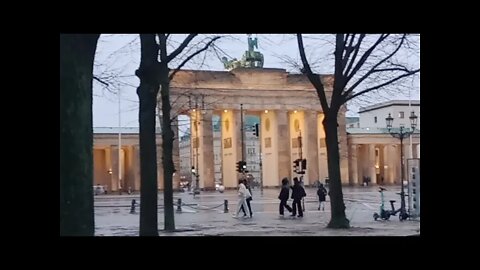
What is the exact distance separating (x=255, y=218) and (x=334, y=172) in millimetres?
1315

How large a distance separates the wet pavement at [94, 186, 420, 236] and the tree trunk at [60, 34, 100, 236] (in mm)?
246

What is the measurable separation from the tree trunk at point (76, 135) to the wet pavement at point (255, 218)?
0.25 m

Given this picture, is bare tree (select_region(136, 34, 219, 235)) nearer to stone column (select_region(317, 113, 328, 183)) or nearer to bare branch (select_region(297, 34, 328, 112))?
bare branch (select_region(297, 34, 328, 112))

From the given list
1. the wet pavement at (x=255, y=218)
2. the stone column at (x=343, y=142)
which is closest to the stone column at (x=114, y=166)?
the wet pavement at (x=255, y=218)

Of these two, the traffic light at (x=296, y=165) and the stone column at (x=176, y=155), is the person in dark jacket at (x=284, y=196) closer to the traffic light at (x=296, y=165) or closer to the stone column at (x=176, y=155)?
the traffic light at (x=296, y=165)

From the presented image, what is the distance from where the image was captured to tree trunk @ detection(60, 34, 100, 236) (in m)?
7.91

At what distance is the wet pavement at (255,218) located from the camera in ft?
27.2

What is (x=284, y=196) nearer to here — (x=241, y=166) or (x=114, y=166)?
(x=241, y=166)

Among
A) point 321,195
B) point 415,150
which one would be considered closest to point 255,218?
point 321,195

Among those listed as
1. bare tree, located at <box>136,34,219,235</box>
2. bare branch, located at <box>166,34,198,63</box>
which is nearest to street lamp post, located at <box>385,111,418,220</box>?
bare tree, located at <box>136,34,219,235</box>

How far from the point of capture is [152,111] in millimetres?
8789
